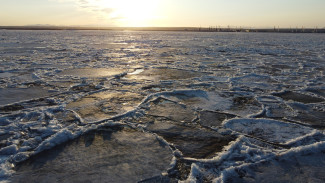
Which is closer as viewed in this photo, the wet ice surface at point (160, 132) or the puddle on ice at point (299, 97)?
the wet ice surface at point (160, 132)

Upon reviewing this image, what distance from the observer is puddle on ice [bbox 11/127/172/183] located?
1.83 metres

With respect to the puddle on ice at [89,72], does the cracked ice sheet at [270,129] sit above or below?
below

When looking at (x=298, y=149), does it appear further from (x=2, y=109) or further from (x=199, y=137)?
(x=2, y=109)

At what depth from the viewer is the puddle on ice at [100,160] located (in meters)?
1.83

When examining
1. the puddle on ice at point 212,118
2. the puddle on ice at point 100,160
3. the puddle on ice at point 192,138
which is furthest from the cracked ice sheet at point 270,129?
the puddle on ice at point 100,160

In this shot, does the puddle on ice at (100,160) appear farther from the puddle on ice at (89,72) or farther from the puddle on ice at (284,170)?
the puddle on ice at (89,72)

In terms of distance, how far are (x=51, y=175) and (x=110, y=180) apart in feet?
1.71

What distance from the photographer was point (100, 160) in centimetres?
207

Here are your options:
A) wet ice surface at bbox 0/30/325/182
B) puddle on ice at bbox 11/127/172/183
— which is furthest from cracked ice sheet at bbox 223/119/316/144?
puddle on ice at bbox 11/127/172/183

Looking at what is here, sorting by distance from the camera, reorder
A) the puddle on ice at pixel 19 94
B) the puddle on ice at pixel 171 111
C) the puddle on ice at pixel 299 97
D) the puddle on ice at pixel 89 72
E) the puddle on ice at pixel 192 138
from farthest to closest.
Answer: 1. the puddle on ice at pixel 89 72
2. the puddle on ice at pixel 299 97
3. the puddle on ice at pixel 19 94
4. the puddle on ice at pixel 171 111
5. the puddle on ice at pixel 192 138

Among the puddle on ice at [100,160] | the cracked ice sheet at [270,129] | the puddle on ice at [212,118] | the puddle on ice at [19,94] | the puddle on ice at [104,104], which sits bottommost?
the puddle on ice at [100,160]

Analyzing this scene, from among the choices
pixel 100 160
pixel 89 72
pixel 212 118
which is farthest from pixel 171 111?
pixel 89 72

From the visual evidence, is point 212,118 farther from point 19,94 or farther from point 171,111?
point 19,94

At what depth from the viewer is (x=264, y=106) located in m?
3.53
